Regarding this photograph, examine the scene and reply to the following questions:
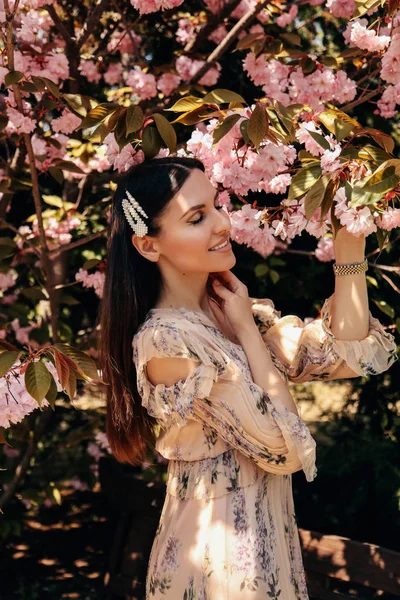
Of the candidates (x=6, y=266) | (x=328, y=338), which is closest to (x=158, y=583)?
(x=328, y=338)

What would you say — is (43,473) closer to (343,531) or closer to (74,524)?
(74,524)

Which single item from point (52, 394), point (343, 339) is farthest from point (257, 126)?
point (52, 394)

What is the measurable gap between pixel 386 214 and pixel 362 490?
202cm

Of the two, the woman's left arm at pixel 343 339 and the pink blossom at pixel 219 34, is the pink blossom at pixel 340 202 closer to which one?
the woman's left arm at pixel 343 339

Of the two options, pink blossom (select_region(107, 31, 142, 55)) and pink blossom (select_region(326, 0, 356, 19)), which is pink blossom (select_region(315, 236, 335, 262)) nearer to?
pink blossom (select_region(326, 0, 356, 19))

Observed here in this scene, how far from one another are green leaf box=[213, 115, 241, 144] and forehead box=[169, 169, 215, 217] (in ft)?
0.38

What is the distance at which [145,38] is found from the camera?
4008mm

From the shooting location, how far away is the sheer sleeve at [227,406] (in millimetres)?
1893

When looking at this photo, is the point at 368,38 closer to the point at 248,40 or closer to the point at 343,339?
the point at 248,40

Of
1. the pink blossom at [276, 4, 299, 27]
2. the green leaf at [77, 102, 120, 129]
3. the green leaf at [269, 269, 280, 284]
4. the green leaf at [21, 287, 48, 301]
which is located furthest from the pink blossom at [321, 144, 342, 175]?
the pink blossom at [276, 4, 299, 27]

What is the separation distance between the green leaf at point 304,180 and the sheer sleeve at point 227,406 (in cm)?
41

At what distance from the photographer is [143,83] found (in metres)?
3.47

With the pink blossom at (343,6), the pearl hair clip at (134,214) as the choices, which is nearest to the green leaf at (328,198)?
the pearl hair clip at (134,214)

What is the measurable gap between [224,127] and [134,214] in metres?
0.31
